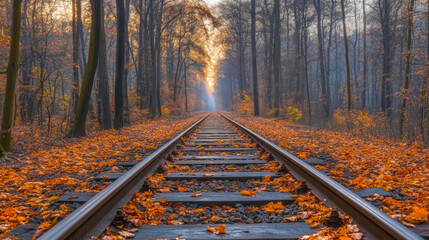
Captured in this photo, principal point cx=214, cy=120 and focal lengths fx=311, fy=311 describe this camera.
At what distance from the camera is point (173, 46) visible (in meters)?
36.0

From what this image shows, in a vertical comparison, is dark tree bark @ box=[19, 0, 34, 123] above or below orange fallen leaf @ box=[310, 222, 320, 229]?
above

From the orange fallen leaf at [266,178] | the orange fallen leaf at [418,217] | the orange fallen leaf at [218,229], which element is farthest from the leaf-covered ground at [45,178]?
the orange fallen leaf at [418,217]

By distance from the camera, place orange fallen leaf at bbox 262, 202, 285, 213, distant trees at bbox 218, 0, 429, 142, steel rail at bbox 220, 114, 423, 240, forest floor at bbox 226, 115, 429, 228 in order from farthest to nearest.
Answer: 1. distant trees at bbox 218, 0, 429, 142
2. orange fallen leaf at bbox 262, 202, 285, 213
3. forest floor at bbox 226, 115, 429, 228
4. steel rail at bbox 220, 114, 423, 240

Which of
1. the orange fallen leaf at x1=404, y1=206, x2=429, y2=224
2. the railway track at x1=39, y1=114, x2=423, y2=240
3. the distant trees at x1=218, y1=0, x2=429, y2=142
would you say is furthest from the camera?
the distant trees at x1=218, y1=0, x2=429, y2=142

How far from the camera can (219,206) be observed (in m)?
3.34

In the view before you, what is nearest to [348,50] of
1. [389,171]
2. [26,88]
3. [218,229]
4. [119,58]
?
[119,58]

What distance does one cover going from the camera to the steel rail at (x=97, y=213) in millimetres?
2162

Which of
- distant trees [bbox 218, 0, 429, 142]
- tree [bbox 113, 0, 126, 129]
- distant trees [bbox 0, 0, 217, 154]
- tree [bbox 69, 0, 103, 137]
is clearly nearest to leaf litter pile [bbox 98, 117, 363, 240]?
distant trees [bbox 0, 0, 217, 154]

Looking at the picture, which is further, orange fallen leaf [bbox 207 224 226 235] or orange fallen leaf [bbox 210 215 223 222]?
orange fallen leaf [bbox 210 215 223 222]

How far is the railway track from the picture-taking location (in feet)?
8.10

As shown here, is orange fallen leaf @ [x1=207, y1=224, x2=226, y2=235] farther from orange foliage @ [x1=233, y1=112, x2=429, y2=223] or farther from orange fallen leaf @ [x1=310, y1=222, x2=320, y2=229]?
orange foliage @ [x1=233, y1=112, x2=429, y2=223]

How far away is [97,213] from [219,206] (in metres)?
1.26

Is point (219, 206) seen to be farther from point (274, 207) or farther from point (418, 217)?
point (418, 217)

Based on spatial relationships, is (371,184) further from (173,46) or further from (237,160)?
(173,46)
